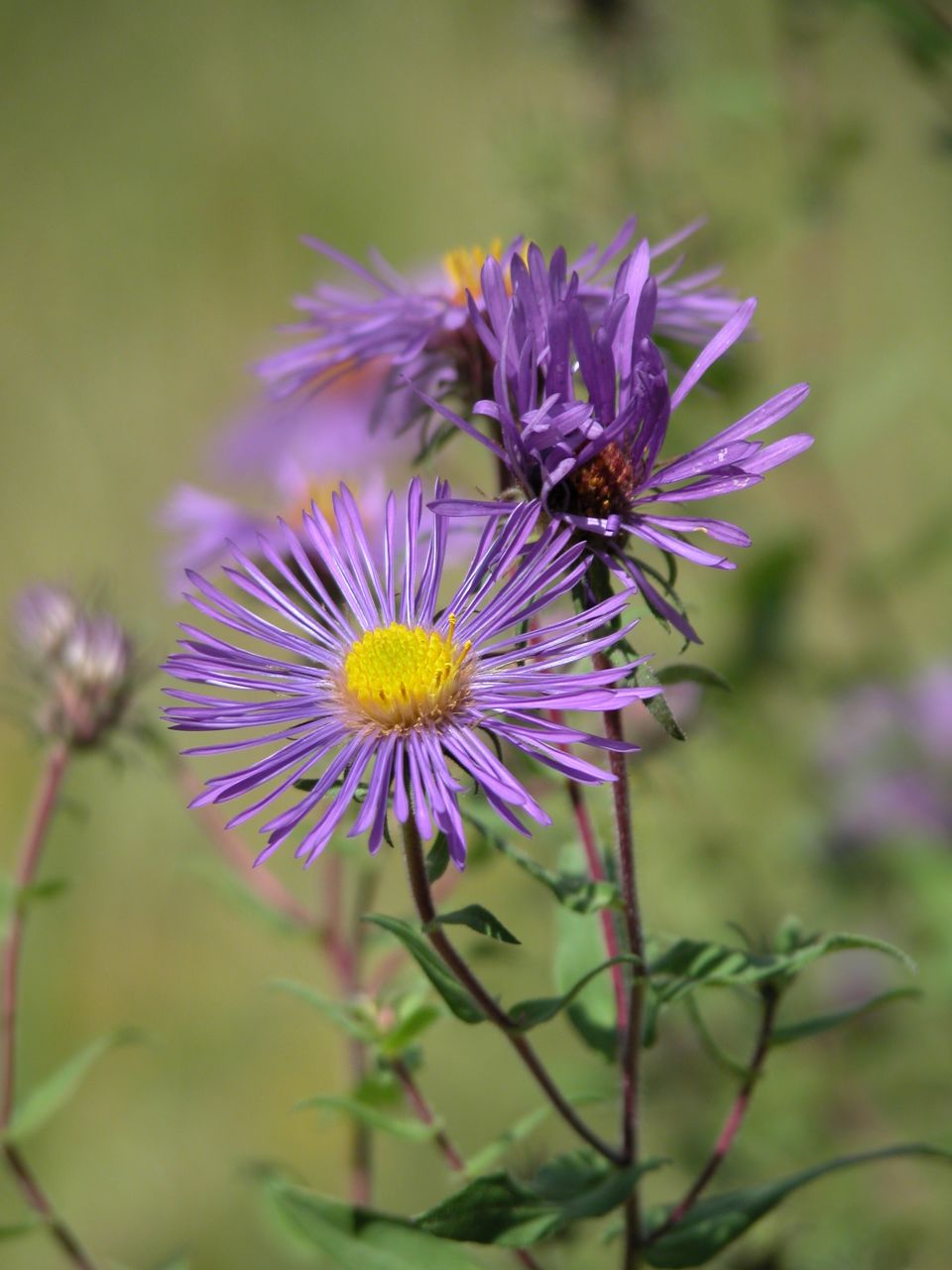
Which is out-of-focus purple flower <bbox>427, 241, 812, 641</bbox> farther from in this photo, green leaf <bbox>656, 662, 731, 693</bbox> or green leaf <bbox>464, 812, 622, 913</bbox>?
green leaf <bbox>464, 812, 622, 913</bbox>

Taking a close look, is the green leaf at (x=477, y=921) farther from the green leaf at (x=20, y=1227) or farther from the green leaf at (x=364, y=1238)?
the green leaf at (x=20, y=1227)

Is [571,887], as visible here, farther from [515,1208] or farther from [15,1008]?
[15,1008]

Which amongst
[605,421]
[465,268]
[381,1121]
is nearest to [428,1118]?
[381,1121]

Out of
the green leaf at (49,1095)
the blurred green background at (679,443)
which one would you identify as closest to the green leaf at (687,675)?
the blurred green background at (679,443)

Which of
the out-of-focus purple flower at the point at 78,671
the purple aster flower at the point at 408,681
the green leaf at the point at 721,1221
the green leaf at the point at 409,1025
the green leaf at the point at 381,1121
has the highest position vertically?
the out-of-focus purple flower at the point at 78,671

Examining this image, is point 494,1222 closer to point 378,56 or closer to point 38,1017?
point 38,1017

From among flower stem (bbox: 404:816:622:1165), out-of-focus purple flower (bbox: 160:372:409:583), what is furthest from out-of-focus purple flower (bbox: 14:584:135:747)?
flower stem (bbox: 404:816:622:1165)
